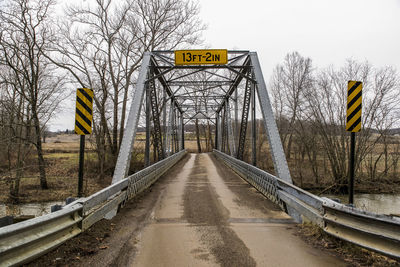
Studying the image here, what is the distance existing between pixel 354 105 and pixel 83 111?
16.4 feet

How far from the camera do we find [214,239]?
3.74m

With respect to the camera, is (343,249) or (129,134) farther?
(129,134)

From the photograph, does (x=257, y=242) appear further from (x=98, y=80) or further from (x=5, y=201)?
(x=98, y=80)

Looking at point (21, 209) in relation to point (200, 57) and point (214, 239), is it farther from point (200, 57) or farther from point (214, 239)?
point (214, 239)

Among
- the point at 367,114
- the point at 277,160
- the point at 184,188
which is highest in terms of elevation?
the point at 367,114

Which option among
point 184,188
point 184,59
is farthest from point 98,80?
point 184,188

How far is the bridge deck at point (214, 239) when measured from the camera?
3031mm

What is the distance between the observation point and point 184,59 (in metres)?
9.41

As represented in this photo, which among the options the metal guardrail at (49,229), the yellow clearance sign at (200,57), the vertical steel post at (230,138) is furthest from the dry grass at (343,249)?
the vertical steel post at (230,138)

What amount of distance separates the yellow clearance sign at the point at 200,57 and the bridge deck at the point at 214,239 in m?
5.12

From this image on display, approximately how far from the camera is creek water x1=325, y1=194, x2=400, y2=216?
1202 centimetres

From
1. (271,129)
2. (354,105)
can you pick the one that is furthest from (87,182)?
(354,105)

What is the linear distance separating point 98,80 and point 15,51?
495 cm

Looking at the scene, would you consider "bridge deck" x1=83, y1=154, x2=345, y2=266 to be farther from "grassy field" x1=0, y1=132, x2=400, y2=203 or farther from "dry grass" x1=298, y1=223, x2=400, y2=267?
"grassy field" x1=0, y1=132, x2=400, y2=203
